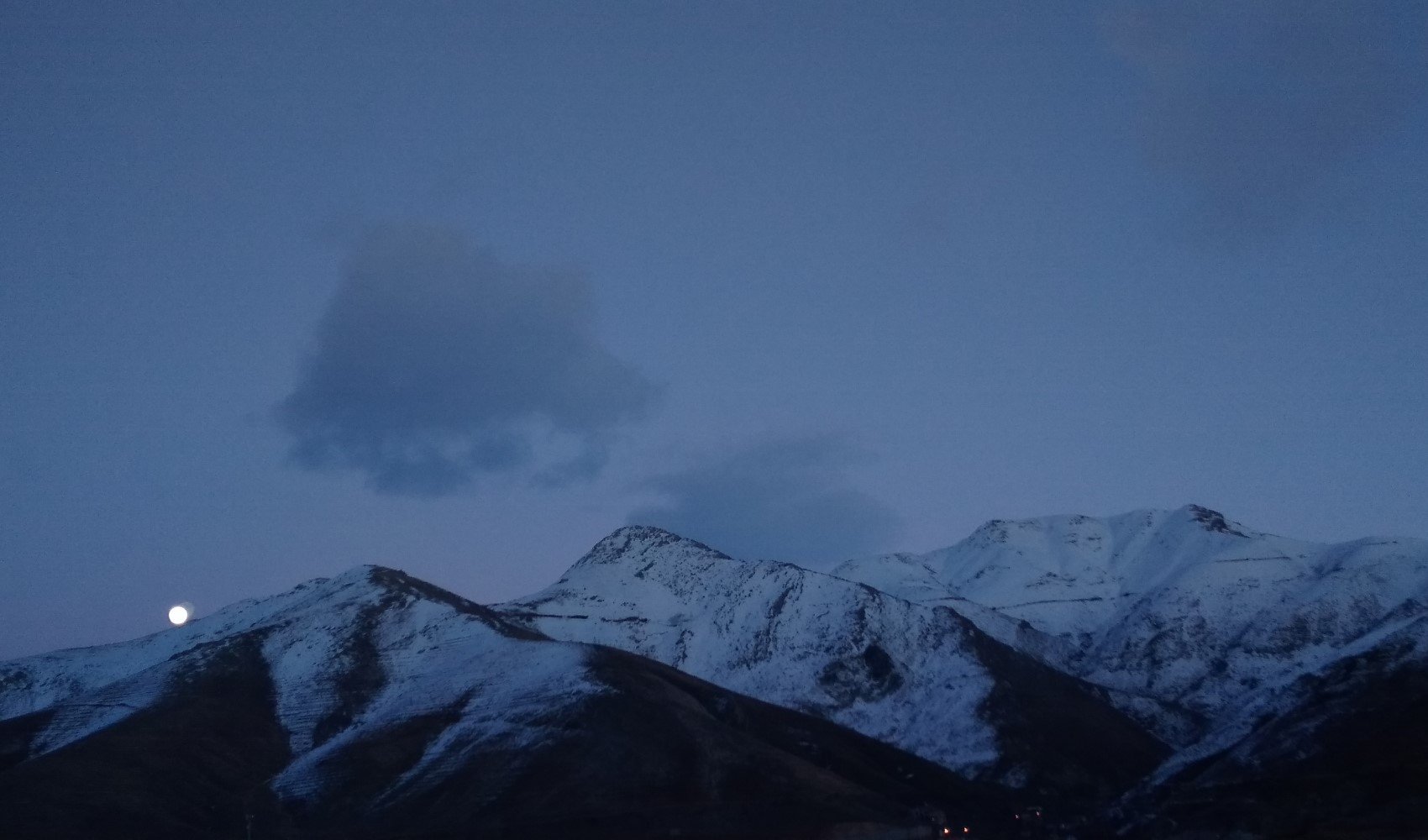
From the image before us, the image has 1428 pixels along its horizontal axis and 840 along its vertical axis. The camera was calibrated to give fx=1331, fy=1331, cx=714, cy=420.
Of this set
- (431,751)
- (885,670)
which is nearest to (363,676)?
(431,751)

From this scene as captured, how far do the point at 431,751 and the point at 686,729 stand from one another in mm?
23743

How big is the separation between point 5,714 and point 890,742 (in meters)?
111

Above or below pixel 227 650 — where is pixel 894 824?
below

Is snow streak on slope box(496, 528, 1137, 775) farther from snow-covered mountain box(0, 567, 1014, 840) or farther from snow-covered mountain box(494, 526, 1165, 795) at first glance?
snow-covered mountain box(0, 567, 1014, 840)

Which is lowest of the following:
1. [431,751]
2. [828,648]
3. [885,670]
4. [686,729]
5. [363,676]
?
[686,729]

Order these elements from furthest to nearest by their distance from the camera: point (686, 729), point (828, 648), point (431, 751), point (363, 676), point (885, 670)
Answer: point (828, 648) → point (885, 670) → point (363, 676) → point (431, 751) → point (686, 729)

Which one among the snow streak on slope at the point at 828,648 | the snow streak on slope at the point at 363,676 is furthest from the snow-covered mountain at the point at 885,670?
the snow streak on slope at the point at 363,676

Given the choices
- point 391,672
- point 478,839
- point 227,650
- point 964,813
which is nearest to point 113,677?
point 227,650

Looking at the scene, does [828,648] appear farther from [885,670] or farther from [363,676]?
[363,676]

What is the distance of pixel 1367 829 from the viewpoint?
8925 cm

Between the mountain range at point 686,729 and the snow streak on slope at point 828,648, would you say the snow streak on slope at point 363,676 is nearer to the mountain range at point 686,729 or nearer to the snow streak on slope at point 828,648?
the mountain range at point 686,729

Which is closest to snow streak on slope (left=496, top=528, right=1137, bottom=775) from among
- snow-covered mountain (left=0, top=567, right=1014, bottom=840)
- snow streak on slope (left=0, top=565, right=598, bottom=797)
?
snow-covered mountain (left=0, top=567, right=1014, bottom=840)

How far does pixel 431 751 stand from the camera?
118 meters

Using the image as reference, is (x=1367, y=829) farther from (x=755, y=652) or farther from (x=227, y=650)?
(x=227, y=650)
